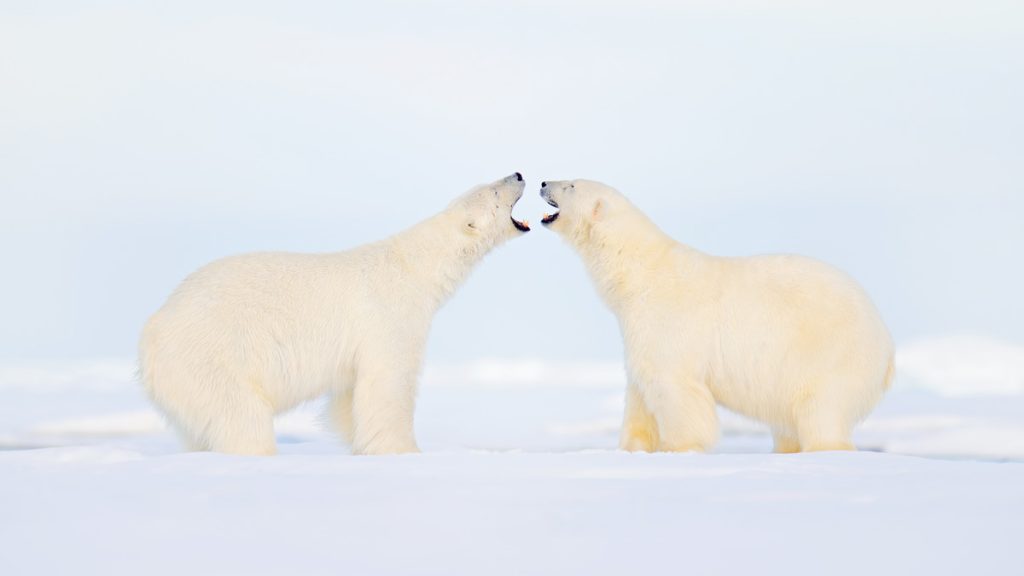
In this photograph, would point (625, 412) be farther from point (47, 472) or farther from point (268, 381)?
point (47, 472)

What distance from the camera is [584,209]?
31.6ft

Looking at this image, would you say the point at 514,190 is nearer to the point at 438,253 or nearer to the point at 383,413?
the point at 438,253

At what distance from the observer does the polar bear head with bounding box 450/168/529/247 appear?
32.1ft

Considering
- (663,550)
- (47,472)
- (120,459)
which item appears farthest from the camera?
(120,459)

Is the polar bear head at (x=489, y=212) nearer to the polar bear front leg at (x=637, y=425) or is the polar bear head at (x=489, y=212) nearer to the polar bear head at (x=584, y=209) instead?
the polar bear head at (x=584, y=209)

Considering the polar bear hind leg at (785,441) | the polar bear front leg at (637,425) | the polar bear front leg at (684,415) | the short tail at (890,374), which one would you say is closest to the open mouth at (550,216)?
the polar bear front leg at (637,425)

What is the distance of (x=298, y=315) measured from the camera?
888 cm

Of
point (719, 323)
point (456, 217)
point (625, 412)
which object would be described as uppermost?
point (456, 217)

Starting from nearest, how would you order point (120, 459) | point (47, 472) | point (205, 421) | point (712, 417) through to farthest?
point (47, 472) → point (120, 459) → point (205, 421) → point (712, 417)

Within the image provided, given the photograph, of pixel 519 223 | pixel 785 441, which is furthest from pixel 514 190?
pixel 785 441

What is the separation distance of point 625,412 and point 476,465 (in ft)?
8.01

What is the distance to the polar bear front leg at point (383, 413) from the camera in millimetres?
8953

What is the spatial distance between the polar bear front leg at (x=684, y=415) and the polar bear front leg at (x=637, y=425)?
0.28 m

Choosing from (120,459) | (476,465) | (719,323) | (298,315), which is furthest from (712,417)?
(120,459)
